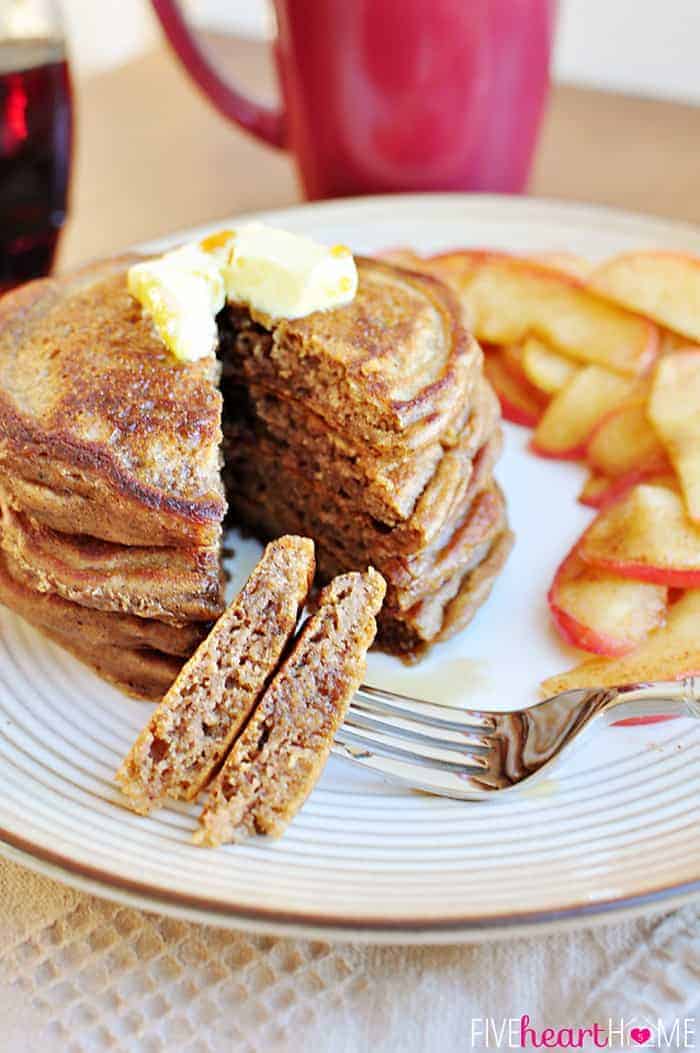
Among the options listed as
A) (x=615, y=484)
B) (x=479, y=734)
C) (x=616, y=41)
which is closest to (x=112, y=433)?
(x=479, y=734)

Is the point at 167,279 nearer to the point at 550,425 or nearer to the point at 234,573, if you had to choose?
the point at 234,573

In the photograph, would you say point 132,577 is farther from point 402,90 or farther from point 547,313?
point 402,90

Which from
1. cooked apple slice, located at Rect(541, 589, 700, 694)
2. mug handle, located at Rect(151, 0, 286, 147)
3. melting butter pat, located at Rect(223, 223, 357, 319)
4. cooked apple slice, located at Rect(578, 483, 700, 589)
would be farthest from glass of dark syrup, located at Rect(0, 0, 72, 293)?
cooked apple slice, located at Rect(541, 589, 700, 694)

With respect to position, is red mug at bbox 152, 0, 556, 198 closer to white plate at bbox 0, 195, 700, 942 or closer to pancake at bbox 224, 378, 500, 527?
pancake at bbox 224, 378, 500, 527

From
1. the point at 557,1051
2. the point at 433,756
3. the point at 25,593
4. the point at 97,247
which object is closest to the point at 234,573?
the point at 25,593

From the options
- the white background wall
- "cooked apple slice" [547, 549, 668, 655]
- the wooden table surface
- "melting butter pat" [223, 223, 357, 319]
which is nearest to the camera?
"cooked apple slice" [547, 549, 668, 655]

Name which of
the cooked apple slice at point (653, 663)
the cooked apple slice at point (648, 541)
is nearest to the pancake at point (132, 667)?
the cooked apple slice at point (653, 663)

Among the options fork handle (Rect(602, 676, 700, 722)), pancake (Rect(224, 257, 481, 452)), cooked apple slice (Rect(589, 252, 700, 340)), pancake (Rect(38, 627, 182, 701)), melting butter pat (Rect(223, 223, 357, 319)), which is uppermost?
melting butter pat (Rect(223, 223, 357, 319))
